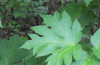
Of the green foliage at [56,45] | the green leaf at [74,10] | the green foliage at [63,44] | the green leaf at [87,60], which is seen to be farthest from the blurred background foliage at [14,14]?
the green leaf at [87,60]

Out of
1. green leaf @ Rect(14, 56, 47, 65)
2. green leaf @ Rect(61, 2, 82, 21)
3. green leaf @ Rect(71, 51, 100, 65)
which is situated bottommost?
green leaf @ Rect(14, 56, 47, 65)

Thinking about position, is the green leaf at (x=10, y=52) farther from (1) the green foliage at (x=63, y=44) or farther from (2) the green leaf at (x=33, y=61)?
(1) the green foliage at (x=63, y=44)

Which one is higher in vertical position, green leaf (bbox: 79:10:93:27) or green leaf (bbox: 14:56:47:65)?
green leaf (bbox: 79:10:93:27)

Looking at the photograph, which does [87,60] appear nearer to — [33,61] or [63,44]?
[63,44]

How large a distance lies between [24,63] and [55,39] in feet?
0.92

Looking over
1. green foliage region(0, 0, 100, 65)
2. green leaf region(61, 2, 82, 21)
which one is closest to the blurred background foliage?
green leaf region(61, 2, 82, 21)

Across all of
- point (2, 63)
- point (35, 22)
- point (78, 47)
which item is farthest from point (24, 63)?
point (35, 22)

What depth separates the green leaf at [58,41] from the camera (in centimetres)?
61

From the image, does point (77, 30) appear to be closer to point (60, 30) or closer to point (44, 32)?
point (60, 30)

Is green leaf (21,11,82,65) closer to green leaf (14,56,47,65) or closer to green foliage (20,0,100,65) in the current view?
green foliage (20,0,100,65)

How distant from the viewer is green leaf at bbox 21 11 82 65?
615 mm

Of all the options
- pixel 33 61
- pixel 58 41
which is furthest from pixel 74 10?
pixel 33 61

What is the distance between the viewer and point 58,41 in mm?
699

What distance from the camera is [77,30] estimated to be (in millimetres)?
676
